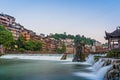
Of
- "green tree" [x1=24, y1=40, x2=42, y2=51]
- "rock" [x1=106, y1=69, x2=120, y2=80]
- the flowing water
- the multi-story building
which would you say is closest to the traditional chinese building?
the flowing water

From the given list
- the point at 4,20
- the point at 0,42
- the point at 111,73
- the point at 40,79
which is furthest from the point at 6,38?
the point at 111,73

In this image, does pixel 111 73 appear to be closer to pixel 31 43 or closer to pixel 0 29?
pixel 0 29

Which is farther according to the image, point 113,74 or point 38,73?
point 38,73

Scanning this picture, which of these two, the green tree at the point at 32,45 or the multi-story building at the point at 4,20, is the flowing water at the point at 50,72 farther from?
the multi-story building at the point at 4,20

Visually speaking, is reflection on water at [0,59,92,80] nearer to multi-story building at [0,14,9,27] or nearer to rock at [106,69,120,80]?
rock at [106,69,120,80]

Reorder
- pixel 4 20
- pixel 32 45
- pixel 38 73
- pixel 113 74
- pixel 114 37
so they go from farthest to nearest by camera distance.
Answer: pixel 4 20
pixel 32 45
pixel 114 37
pixel 38 73
pixel 113 74

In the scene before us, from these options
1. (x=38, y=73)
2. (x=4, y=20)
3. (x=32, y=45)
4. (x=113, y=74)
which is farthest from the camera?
(x=4, y=20)

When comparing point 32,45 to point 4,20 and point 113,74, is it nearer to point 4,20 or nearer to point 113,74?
point 4,20

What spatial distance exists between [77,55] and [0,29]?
3755 centimetres

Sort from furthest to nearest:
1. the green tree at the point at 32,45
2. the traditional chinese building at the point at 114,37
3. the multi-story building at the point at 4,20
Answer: the multi-story building at the point at 4,20 → the green tree at the point at 32,45 → the traditional chinese building at the point at 114,37

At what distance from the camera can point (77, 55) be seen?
55938mm

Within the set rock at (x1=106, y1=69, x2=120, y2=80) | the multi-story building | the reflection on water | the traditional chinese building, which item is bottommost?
the reflection on water

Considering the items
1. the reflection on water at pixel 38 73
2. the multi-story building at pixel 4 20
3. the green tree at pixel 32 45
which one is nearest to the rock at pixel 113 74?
the reflection on water at pixel 38 73

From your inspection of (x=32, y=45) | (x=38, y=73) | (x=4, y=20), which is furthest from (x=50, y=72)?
(x=4, y=20)
